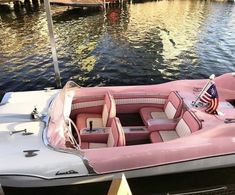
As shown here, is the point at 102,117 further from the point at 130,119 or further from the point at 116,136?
the point at 116,136

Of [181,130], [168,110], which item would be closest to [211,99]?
[181,130]

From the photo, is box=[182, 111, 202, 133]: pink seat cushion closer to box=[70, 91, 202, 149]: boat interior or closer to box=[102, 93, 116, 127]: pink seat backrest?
box=[70, 91, 202, 149]: boat interior

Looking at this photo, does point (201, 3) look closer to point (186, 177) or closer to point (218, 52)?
point (218, 52)

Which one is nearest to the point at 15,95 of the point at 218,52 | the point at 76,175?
the point at 76,175

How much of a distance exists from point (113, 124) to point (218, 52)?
13.5 metres

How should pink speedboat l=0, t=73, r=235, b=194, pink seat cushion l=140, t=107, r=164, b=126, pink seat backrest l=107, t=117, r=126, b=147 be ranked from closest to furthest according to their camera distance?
1. pink speedboat l=0, t=73, r=235, b=194
2. pink seat backrest l=107, t=117, r=126, b=147
3. pink seat cushion l=140, t=107, r=164, b=126

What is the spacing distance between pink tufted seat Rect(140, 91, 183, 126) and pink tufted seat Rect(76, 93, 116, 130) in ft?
3.56

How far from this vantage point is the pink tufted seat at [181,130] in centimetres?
683

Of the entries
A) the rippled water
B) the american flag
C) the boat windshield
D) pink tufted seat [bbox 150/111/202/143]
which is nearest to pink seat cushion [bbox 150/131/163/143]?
pink tufted seat [bbox 150/111/202/143]

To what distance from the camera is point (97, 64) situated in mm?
16219

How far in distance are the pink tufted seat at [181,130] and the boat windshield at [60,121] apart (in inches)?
84.1

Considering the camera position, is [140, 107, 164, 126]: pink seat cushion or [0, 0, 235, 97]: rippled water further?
[0, 0, 235, 97]: rippled water

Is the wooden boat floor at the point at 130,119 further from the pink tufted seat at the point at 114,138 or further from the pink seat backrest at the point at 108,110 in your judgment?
the pink tufted seat at the point at 114,138

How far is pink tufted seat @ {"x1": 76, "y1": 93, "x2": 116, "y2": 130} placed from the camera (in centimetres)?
747
